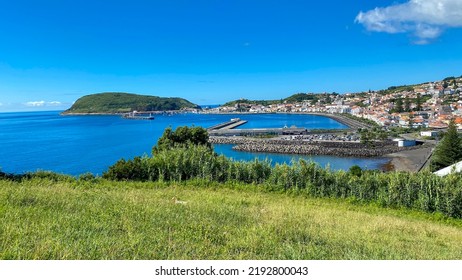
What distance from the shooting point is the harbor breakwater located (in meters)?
51.7

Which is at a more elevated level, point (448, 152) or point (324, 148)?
point (448, 152)

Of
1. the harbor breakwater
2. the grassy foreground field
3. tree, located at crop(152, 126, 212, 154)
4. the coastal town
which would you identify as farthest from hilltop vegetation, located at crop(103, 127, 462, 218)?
the coastal town

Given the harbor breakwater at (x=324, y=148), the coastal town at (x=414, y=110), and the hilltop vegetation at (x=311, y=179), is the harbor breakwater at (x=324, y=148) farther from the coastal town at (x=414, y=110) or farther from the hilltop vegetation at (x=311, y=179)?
the hilltop vegetation at (x=311, y=179)

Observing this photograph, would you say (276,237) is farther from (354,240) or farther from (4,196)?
(4,196)

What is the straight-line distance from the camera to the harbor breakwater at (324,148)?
170 ft

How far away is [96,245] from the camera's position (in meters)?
3.66

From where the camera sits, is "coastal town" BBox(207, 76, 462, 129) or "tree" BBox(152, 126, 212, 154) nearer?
"tree" BBox(152, 126, 212, 154)

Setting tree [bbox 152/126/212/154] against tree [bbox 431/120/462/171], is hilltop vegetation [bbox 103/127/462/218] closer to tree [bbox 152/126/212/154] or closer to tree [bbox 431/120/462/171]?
tree [bbox 152/126/212/154]

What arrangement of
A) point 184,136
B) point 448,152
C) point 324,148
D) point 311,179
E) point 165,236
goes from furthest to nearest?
point 324,148 → point 448,152 → point 184,136 → point 311,179 → point 165,236

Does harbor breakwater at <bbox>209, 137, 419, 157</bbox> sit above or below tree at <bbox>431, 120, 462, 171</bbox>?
below

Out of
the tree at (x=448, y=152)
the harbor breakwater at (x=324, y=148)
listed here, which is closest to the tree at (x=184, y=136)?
the tree at (x=448, y=152)

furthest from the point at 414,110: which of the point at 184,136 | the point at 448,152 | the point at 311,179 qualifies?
the point at 311,179

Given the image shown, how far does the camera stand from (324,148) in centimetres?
5375

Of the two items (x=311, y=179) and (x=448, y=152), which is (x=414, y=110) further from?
(x=311, y=179)
